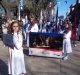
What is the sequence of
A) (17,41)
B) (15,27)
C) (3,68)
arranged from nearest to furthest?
(17,41) → (15,27) → (3,68)

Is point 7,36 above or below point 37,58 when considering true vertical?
above

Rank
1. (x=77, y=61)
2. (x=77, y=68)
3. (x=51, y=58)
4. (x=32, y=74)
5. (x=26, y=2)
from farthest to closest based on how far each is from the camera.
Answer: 1. (x=26, y=2)
2. (x=51, y=58)
3. (x=77, y=61)
4. (x=77, y=68)
5. (x=32, y=74)

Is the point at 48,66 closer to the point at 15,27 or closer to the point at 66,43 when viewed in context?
the point at 66,43

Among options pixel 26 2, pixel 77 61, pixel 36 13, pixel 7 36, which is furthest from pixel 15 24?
pixel 36 13

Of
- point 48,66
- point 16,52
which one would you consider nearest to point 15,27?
point 16,52

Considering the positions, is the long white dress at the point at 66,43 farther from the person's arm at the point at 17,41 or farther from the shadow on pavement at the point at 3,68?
the person's arm at the point at 17,41

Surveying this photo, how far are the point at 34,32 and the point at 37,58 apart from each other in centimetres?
110

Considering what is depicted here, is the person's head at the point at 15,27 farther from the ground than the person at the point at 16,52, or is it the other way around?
the person's head at the point at 15,27

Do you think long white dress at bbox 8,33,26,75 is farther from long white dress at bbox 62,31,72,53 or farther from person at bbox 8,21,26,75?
long white dress at bbox 62,31,72,53

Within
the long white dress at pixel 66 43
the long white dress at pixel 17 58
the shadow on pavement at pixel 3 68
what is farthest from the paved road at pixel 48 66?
the long white dress at pixel 17 58

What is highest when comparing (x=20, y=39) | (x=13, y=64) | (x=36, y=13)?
(x=36, y=13)

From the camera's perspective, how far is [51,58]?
35.7ft

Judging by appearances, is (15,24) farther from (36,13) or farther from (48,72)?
(36,13)

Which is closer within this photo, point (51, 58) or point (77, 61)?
point (77, 61)
